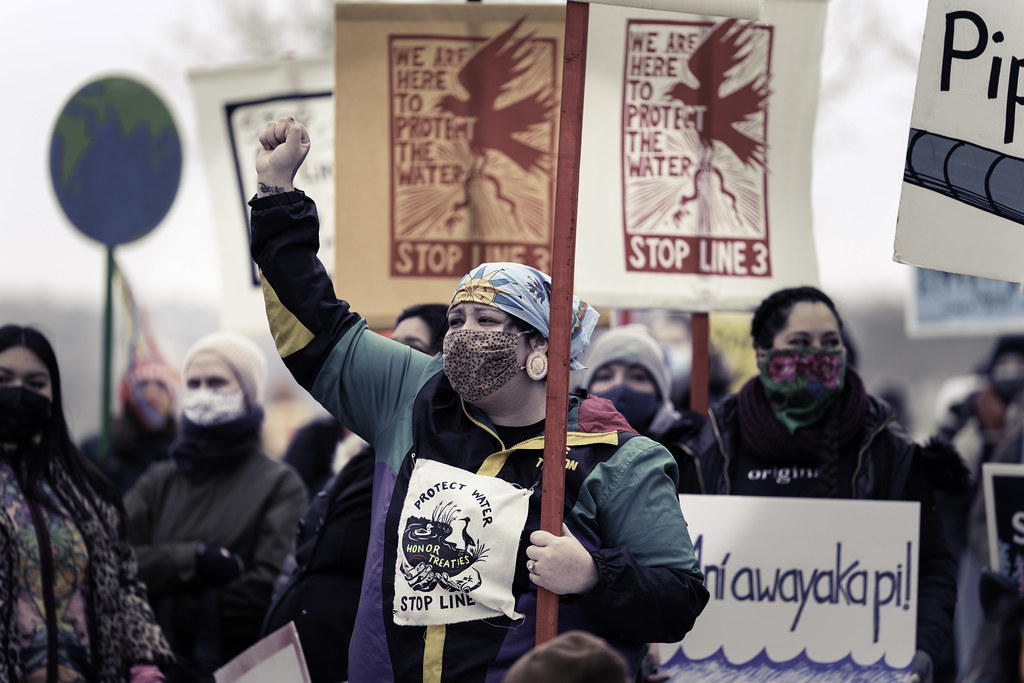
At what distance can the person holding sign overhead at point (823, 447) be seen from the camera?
3734 mm

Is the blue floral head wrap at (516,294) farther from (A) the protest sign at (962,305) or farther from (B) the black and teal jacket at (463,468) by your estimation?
(A) the protest sign at (962,305)

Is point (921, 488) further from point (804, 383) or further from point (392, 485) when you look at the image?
point (392, 485)

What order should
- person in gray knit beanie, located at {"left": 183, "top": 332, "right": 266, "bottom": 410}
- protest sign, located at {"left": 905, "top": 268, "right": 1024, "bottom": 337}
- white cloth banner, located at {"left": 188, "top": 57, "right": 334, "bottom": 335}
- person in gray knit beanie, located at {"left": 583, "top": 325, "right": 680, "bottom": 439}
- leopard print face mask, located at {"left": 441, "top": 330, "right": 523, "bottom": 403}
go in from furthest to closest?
protest sign, located at {"left": 905, "top": 268, "right": 1024, "bottom": 337}, white cloth banner, located at {"left": 188, "top": 57, "right": 334, "bottom": 335}, person in gray knit beanie, located at {"left": 183, "top": 332, "right": 266, "bottom": 410}, person in gray knit beanie, located at {"left": 583, "top": 325, "right": 680, "bottom": 439}, leopard print face mask, located at {"left": 441, "top": 330, "right": 523, "bottom": 403}

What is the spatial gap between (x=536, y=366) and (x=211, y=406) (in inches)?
98.2

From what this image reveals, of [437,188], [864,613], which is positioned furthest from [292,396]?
[864,613]

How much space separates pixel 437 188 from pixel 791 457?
5.60 ft

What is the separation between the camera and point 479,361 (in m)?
2.64

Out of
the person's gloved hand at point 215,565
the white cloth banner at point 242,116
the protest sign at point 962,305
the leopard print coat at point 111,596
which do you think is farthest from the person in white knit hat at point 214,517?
the protest sign at point 962,305

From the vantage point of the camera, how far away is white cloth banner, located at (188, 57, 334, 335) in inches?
240

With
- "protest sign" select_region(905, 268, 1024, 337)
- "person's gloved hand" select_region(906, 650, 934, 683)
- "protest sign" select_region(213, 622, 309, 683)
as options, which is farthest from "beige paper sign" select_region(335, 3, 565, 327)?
"protest sign" select_region(905, 268, 1024, 337)

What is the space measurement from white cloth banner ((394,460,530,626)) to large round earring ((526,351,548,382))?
236 millimetres

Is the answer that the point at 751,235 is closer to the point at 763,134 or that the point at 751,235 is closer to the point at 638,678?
the point at 763,134

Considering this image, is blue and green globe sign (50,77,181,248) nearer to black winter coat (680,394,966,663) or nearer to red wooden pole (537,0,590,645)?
black winter coat (680,394,966,663)

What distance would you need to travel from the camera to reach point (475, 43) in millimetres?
4793
